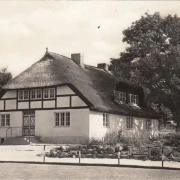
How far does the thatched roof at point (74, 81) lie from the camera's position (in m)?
36.2

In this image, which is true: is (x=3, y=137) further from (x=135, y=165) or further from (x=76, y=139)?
(x=135, y=165)

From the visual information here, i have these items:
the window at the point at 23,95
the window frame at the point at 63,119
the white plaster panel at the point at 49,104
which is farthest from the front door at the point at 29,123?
the window frame at the point at 63,119

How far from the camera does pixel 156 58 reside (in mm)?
38875

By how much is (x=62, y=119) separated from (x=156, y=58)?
32.3 ft

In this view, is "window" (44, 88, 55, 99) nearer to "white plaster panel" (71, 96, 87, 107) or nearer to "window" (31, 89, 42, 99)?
"window" (31, 89, 42, 99)

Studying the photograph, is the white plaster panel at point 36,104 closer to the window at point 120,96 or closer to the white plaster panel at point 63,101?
the white plaster panel at point 63,101

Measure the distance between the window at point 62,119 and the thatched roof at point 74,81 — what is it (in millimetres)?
2499

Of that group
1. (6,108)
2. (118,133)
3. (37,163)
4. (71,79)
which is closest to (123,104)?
(118,133)

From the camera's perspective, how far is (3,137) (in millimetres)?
38781

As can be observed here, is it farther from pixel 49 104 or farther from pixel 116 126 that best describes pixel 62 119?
pixel 116 126

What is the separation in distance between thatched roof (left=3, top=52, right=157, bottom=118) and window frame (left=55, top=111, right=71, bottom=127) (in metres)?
2.45

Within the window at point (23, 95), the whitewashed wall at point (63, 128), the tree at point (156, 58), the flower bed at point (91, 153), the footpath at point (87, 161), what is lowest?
the footpath at point (87, 161)

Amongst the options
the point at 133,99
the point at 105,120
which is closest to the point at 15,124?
the point at 105,120

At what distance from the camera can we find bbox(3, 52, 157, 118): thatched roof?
36.2 meters
